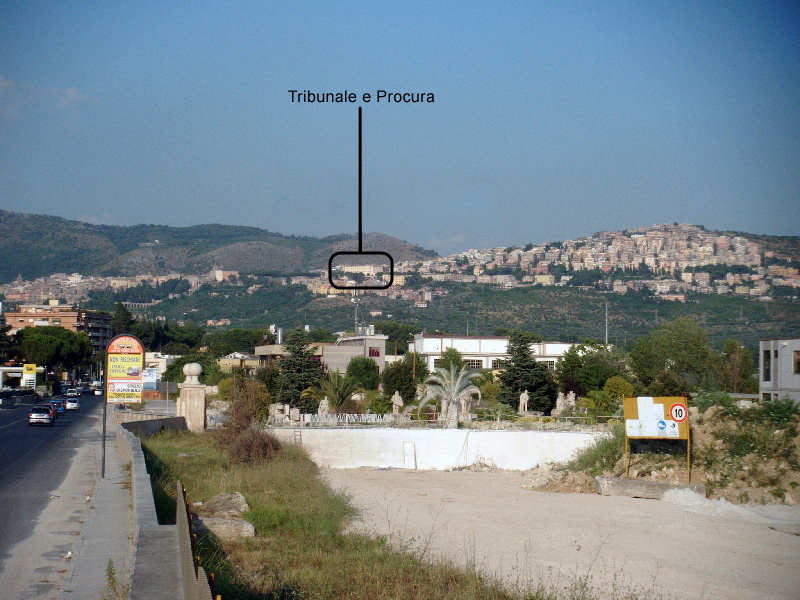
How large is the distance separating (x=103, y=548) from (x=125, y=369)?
8.56m

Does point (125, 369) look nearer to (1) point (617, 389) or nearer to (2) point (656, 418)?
(2) point (656, 418)

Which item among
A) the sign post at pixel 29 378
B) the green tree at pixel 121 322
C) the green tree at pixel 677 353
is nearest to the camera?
the green tree at pixel 677 353

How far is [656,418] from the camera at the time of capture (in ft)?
87.5

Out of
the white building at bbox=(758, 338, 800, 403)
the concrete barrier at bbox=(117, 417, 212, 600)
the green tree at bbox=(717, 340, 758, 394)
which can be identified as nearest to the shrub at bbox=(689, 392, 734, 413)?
the white building at bbox=(758, 338, 800, 403)

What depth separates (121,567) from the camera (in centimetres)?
897

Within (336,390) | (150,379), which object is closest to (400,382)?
(336,390)

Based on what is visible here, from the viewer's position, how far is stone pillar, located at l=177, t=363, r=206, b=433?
32.3 meters

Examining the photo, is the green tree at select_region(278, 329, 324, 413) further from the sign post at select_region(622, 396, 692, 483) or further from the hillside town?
the hillside town

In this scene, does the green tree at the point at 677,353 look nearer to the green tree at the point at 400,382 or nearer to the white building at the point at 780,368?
the green tree at the point at 400,382

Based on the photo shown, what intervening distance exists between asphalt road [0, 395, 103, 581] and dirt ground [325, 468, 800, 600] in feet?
21.9

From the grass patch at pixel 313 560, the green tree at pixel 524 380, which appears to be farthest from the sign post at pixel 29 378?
the grass patch at pixel 313 560

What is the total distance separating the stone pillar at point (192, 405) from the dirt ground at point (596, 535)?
686 cm

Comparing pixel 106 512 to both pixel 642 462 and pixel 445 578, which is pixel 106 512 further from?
pixel 642 462

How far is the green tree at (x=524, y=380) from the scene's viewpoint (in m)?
52.9
